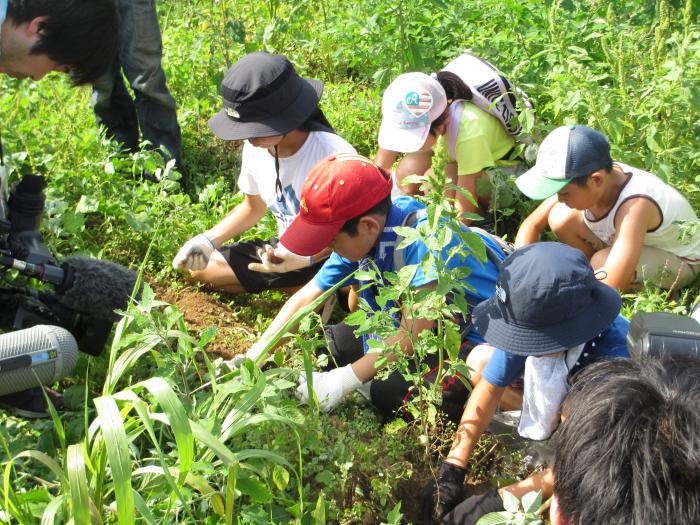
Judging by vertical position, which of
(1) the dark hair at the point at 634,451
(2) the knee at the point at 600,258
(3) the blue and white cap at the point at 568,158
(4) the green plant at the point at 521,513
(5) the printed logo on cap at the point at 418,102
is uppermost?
(1) the dark hair at the point at 634,451

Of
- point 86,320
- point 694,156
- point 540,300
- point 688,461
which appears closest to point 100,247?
point 86,320

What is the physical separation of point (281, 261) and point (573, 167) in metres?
1.20

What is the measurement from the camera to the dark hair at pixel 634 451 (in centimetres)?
123

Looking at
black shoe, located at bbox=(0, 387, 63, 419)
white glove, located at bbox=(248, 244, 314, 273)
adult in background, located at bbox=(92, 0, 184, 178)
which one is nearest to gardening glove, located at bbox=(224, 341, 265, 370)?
black shoe, located at bbox=(0, 387, 63, 419)

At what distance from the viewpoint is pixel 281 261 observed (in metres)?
3.31

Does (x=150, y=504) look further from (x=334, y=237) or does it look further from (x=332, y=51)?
(x=332, y=51)

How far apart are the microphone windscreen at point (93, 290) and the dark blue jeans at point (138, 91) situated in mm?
1555

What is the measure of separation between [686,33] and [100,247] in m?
2.66

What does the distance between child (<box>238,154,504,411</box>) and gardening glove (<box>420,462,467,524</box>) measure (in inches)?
15.0

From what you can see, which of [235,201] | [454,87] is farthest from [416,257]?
[235,201]

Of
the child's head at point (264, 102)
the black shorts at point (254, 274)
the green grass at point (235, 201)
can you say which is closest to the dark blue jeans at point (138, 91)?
the green grass at point (235, 201)

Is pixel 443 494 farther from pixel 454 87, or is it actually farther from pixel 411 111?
pixel 454 87

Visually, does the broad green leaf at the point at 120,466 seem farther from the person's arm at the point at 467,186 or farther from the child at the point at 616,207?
the person's arm at the point at 467,186

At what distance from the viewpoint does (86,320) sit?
106 inches
